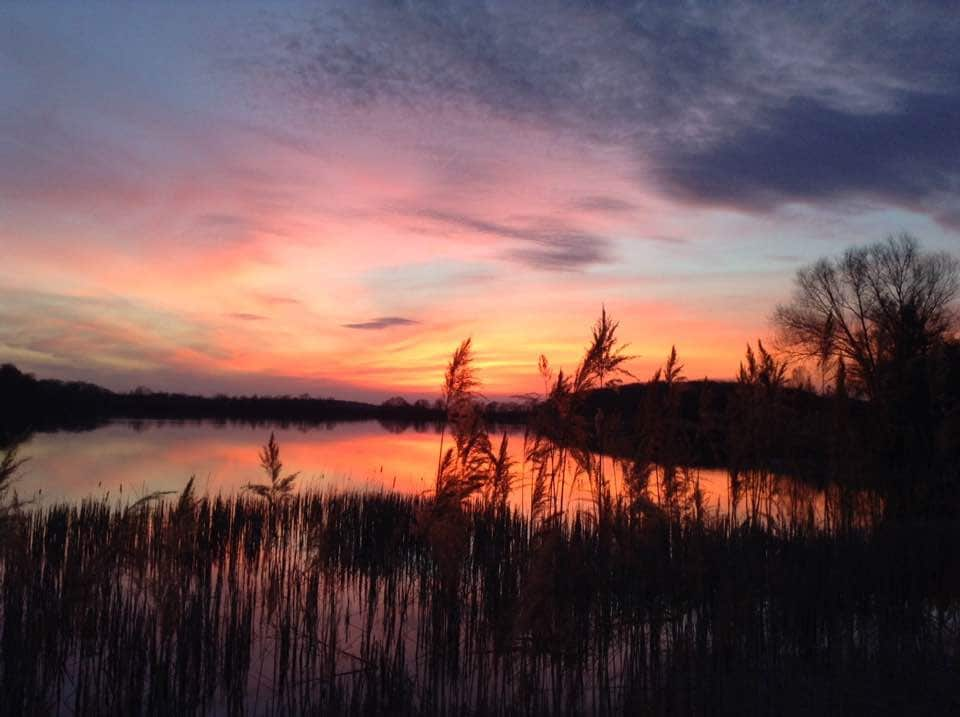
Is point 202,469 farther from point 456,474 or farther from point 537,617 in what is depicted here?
point 537,617

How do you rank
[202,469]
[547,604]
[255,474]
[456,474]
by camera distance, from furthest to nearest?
[202,469], [255,474], [456,474], [547,604]

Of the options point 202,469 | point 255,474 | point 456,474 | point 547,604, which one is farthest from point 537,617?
point 202,469

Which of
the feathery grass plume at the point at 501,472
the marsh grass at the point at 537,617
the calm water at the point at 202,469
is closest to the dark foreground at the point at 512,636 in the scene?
the marsh grass at the point at 537,617

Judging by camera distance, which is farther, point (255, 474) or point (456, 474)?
point (255, 474)

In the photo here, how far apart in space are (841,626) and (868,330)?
3634 centimetres

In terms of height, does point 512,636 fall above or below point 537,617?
below

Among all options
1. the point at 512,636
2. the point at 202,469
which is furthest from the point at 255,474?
the point at 512,636

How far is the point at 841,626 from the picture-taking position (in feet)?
24.5

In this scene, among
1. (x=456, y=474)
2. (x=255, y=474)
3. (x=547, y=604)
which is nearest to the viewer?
(x=547, y=604)

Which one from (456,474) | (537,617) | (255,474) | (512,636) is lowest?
(255,474)

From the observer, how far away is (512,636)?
19.0 feet

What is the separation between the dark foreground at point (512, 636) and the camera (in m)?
5.70

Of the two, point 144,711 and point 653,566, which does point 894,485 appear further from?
point 144,711

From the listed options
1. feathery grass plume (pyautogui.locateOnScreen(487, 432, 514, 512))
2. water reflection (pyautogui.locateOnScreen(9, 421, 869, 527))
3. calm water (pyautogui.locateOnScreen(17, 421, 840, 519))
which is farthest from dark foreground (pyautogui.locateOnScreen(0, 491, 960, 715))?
calm water (pyautogui.locateOnScreen(17, 421, 840, 519))
